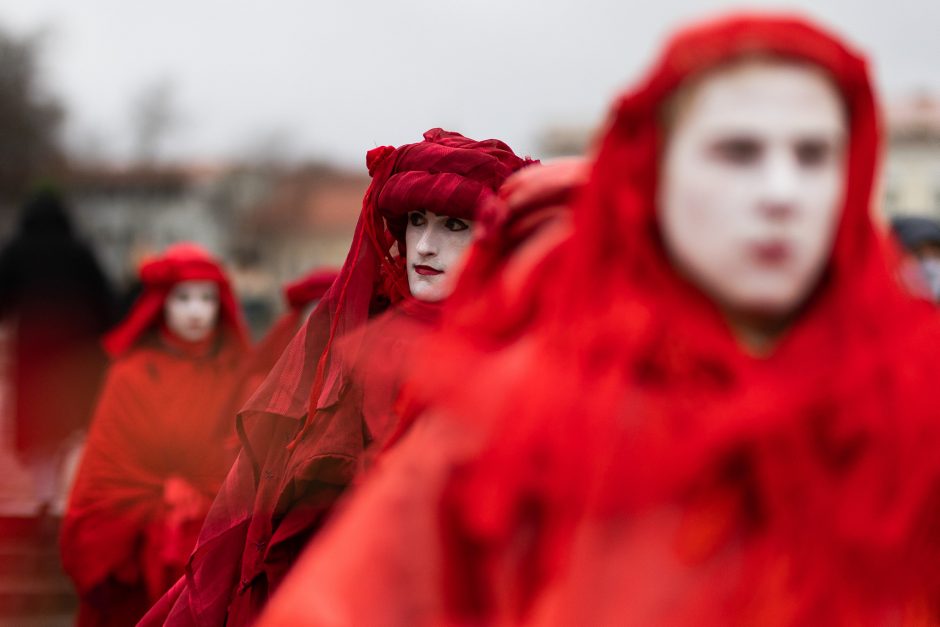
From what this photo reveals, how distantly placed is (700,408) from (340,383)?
2083 mm

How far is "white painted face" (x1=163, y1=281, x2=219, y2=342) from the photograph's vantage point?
7.22 meters

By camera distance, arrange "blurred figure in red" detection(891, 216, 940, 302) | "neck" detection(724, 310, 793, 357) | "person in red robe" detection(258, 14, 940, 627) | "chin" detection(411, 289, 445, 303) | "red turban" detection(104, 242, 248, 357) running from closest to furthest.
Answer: "person in red robe" detection(258, 14, 940, 627) → "neck" detection(724, 310, 793, 357) → "chin" detection(411, 289, 445, 303) → "blurred figure in red" detection(891, 216, 940, 302) → "red turban" detection(104, 242, 248, 357)

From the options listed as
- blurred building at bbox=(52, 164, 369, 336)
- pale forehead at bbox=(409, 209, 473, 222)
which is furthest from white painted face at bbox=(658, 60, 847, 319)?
blurred building at bbox=(52, 164, 369, 336)

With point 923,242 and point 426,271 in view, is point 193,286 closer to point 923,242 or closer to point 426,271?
point 426,271

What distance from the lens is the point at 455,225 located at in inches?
169

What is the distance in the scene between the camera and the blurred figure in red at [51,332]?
9461 mm

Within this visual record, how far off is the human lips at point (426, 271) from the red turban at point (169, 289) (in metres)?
3.19

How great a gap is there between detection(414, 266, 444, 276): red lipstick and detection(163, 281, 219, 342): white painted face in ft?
10.4

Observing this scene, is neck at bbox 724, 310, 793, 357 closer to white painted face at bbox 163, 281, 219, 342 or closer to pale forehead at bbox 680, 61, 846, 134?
pale forehead at bbox 680, 61, 846, 134

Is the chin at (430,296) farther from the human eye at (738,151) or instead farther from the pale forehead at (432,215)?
the human eye at (738,151)

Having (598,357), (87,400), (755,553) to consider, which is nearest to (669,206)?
(598,357)

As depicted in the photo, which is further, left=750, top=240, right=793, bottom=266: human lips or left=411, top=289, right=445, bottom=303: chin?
left=411, top=289, right=445, bottom=303: chin

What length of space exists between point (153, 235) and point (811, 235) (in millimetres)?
61348

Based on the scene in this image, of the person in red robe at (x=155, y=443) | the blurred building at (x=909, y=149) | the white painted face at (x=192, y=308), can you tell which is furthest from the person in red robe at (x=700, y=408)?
the blurred building at (x=909, y=149)
